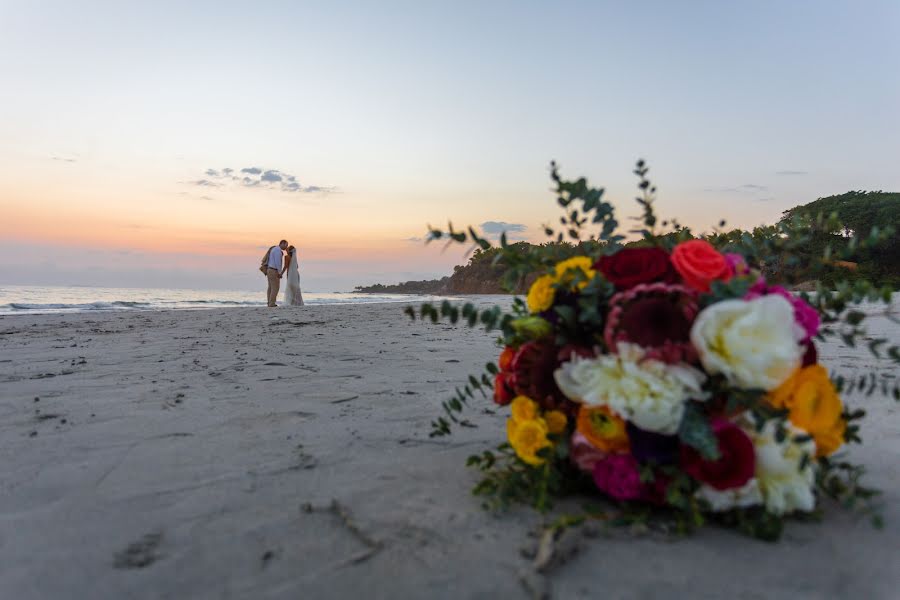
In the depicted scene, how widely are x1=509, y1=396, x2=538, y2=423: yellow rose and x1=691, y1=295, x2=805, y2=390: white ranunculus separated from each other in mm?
573

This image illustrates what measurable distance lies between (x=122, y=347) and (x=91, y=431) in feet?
13.6

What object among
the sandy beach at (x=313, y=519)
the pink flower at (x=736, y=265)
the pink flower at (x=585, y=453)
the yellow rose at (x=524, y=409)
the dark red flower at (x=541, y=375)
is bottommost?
the sandy beach at (x=313, y=519)

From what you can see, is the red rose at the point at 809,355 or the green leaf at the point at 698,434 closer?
the green leaf at the point at 698,434

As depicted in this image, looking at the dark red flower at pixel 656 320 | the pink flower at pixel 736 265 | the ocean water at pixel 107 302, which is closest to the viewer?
the dark red flower at pixel 656 320

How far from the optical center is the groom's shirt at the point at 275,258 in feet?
59.6

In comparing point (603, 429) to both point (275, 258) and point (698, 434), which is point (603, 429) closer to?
point (698, 434)

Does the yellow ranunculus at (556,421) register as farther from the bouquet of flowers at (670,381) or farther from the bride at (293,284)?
the bride at (293,284)

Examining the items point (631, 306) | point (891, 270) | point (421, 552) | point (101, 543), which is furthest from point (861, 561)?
point (891, 270)

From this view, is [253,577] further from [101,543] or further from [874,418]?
[874,418]

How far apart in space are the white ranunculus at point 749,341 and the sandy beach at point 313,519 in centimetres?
48

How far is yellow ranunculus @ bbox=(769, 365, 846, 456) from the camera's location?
1.64 m

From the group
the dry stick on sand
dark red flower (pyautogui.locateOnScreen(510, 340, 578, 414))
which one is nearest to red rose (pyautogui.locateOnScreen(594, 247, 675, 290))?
dark red flower (pyautogui.locateOnScreen(510, 340, 578, 414))

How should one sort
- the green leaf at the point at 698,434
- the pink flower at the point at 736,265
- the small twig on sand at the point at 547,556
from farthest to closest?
the pink flower at the point at 736,265, the green leaf at the point at 698,434, the small twig on sand at the point at 547,556

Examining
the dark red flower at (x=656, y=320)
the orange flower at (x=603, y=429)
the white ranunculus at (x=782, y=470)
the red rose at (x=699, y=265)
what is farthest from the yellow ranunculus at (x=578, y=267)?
the white ranunculus at (x=782, y=470)
